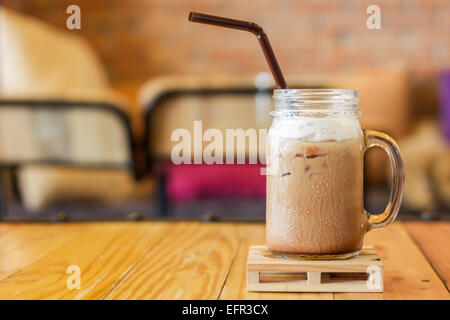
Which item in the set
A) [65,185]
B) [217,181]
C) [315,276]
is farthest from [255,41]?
[315,276]

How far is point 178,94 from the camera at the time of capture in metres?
2.17

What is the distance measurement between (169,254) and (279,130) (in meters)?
0.24

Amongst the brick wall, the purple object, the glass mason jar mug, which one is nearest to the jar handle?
the glass mason jar mug

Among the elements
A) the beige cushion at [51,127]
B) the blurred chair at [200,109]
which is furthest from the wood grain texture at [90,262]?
the beige cushion at [51,127]

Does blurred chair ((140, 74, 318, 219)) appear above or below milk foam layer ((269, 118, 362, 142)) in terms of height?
above

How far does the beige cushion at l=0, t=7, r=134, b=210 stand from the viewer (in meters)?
2.26

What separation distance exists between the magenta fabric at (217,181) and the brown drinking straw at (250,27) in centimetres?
191

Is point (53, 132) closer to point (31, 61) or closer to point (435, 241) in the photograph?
point (31, 61)

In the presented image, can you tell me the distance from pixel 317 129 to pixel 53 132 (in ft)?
5.85

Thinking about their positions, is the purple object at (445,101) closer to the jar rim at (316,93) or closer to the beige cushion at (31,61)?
the beige cushion at (31,61)

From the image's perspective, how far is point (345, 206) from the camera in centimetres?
65

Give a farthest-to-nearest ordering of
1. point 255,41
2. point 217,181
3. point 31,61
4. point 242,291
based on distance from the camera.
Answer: point 255,41 < point 217,181 < point 31,61 < point 242,291

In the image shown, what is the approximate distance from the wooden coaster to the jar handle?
52 mm

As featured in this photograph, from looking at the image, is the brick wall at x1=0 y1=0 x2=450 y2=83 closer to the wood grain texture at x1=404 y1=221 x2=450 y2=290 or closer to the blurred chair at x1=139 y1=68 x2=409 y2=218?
the blurred chair at x1=139 y1=68 x2=409 y2=218
